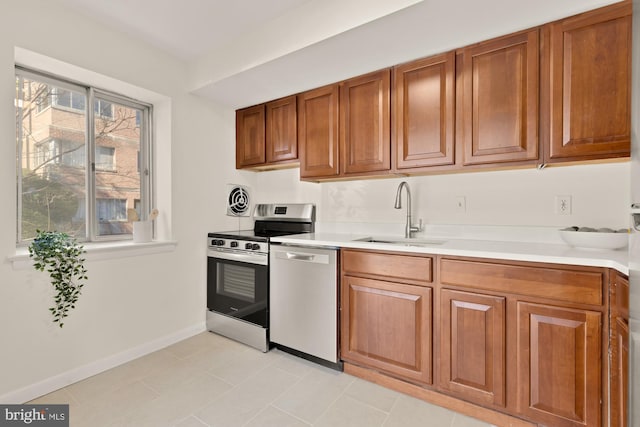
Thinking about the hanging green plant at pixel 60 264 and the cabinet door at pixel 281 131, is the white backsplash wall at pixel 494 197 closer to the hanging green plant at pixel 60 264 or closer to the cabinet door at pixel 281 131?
the cabinet door at pixel 281 131

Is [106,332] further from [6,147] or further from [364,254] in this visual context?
[364,254]

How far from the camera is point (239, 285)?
260 cm

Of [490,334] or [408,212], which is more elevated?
[408,212]

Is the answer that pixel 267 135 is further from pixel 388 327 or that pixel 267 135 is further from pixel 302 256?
pixel 388 327

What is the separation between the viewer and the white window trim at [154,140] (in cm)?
189

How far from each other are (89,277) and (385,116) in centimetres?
241

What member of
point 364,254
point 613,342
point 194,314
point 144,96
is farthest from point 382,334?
point 144,96

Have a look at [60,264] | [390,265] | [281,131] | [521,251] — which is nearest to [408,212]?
[390,265]

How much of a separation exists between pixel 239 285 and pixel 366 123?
1751 mm

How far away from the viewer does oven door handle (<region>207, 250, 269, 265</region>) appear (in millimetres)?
2420

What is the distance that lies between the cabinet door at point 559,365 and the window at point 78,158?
9.55 ft

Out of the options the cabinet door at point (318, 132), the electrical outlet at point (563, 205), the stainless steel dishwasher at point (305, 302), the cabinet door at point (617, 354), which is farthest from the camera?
the cabinet door at point (318, 132)

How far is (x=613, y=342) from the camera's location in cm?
127

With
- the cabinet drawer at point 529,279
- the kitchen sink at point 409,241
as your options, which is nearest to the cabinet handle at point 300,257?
the kitchen sink at point 409,241
